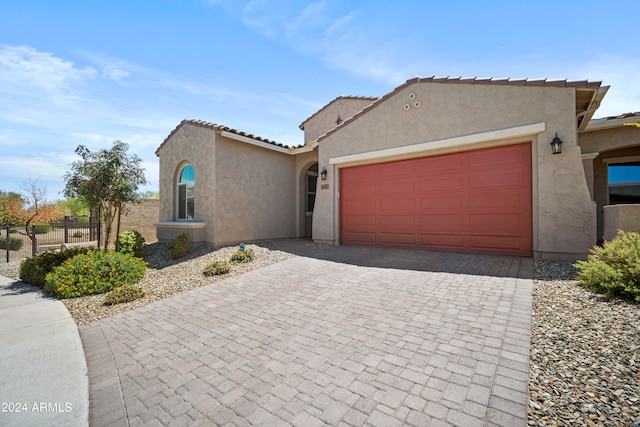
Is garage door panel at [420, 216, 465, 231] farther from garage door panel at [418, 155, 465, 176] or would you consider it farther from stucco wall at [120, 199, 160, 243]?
stucco wall at [120, 199, 160, 243]

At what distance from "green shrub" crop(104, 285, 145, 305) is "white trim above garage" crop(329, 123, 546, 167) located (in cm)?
735

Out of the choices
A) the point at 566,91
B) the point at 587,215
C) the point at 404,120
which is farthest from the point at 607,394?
the point at 404,120

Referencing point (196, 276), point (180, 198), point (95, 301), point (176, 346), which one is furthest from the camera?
point (180, 198)

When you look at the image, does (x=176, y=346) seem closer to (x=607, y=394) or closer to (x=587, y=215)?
(x=607, y=394)

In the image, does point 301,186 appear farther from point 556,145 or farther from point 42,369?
point 42,369

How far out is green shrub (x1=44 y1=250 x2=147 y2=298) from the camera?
628 centimetres

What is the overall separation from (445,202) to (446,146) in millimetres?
1706

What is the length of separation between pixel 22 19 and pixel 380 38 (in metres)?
8.65

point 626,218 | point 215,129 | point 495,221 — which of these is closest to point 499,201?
point 495,221

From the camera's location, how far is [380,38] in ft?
24.9

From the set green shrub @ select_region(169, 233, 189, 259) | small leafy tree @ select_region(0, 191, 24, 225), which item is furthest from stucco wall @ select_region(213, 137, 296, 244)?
small leafy tree @ select_region(0, 191, 24, 225)

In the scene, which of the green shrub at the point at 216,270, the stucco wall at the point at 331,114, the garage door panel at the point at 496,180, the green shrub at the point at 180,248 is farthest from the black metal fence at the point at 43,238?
the garage door panel at the point at 496,180

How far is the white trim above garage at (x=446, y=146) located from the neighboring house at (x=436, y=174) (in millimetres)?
36

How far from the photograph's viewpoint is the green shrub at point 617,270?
3.93m
